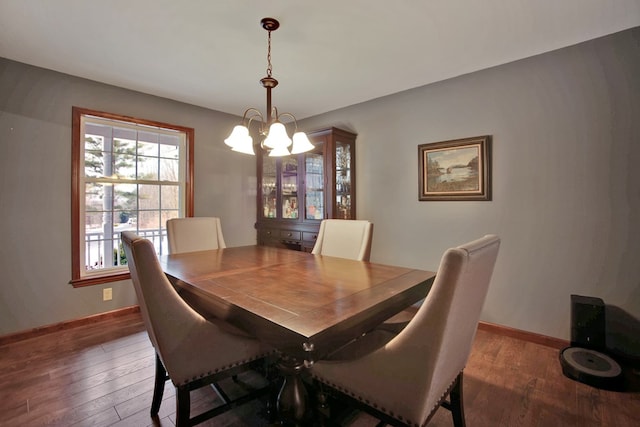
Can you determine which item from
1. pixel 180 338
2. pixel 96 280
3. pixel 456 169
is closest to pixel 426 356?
pixel 180 338

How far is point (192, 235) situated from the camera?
2.61 metres

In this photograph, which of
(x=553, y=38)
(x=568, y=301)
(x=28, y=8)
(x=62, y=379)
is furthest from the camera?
(x=568, y=301)

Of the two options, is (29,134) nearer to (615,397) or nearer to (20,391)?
(20,391)

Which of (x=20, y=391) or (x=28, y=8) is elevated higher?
(x=28, y=8)

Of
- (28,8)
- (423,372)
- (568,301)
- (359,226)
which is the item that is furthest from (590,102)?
(28,8)

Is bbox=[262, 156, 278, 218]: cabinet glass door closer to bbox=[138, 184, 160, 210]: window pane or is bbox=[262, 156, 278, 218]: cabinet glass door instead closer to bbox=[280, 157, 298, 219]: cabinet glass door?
bbox=[280, 157, 298, 219]: cabinet glass door

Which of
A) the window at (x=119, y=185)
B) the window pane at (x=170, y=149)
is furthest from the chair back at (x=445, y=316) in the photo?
the window pane at (x=170, y=149)

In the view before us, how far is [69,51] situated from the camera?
2.27 meters

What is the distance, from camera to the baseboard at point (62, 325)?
241 cm

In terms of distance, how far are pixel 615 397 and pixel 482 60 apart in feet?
8.17

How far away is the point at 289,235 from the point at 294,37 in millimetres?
2242

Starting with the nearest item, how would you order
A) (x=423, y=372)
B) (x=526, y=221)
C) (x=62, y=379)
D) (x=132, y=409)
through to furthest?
(x=423, y=372), (x=132, y=409), (x=62, y=379), (x=526, y=221)

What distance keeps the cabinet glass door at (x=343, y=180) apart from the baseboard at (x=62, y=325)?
2.45 meters

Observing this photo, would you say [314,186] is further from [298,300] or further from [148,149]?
[298,300]
